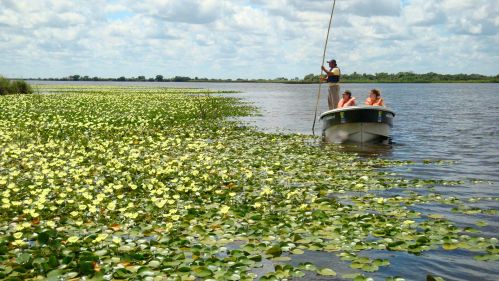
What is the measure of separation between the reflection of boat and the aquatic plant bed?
384cm

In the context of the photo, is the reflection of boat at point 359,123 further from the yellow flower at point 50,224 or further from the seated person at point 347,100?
the yellow flower at point 50,224

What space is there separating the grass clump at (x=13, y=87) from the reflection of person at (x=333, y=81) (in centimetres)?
4178

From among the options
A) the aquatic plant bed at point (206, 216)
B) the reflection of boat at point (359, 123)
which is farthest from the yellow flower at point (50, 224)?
the reflection of boat at point (359, 123)

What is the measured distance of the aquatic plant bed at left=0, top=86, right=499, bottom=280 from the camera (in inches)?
272

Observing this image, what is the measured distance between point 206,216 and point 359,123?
12.8m

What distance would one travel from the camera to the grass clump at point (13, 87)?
173 ft

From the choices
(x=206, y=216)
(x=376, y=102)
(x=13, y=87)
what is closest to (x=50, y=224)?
(x=206, y=216)

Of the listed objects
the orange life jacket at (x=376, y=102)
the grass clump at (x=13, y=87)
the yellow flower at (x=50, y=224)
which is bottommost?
the yellow flower at (x=50, y=224)

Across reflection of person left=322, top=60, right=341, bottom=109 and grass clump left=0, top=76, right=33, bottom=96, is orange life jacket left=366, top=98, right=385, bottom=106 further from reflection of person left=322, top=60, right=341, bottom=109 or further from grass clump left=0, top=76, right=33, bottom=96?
grass clump left=0, top=76, right=33, bottom=96

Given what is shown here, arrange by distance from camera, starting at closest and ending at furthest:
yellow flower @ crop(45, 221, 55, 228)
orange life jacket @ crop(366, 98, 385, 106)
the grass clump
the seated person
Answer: yellow flower @ crop(45, 221, 55, 228) → the seated person → orange life jacket @ crop(366, 98, 385, 106) → the grass clump

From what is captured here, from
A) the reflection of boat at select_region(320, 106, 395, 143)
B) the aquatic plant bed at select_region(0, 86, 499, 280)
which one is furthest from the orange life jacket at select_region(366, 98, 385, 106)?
the aquatic plant bed at select_region(0, 86, 499, 280)

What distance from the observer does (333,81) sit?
2312 centimetres

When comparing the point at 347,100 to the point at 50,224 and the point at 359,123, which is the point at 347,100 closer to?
the point at 359,123

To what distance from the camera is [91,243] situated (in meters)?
7.75
